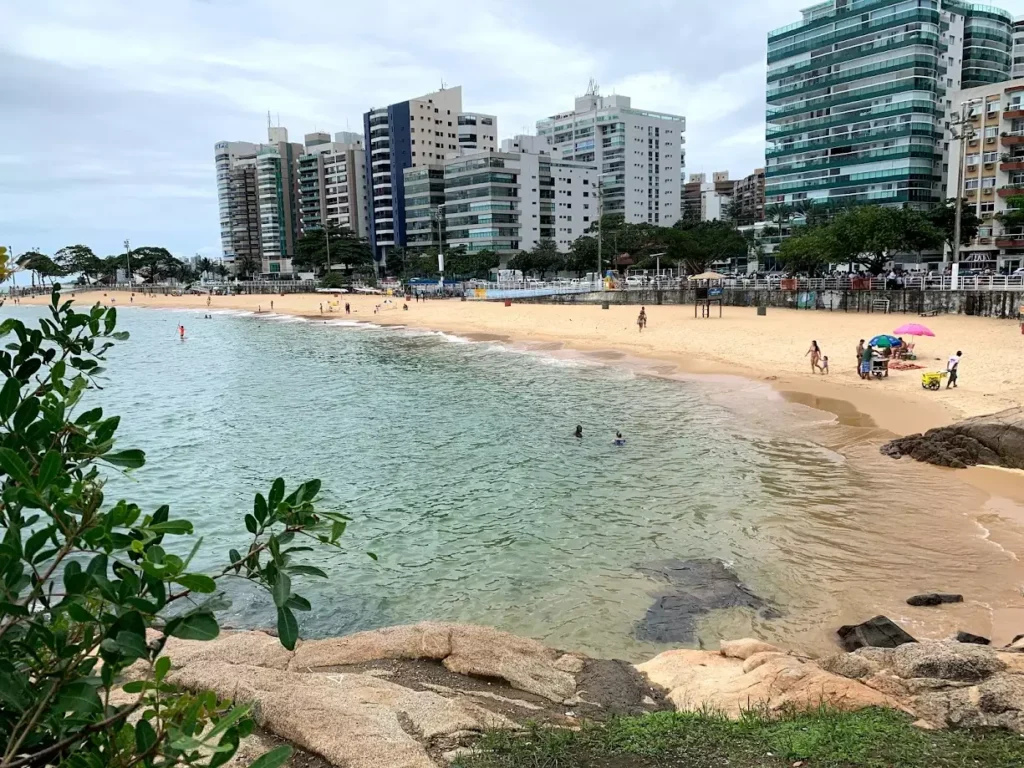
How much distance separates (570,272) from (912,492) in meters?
88.4

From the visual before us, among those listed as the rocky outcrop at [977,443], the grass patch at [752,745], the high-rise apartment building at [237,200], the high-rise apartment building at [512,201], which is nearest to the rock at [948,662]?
the grass patch at [752,745]

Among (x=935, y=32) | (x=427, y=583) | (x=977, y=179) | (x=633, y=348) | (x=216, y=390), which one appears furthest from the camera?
(x=935, y=32)

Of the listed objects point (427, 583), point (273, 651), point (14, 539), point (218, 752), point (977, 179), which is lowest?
point (427, 583)

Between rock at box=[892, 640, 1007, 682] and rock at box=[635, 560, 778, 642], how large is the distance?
313 cm

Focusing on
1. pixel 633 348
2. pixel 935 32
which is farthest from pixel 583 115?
pixel 633 348

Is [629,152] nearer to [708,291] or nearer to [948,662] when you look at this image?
[708,291]

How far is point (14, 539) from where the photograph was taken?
224cm

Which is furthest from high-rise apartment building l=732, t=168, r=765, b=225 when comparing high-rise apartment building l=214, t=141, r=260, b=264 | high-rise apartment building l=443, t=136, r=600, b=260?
high-rise apartment building l=214, t=141, r=260, b=264

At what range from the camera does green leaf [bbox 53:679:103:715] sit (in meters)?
2.23

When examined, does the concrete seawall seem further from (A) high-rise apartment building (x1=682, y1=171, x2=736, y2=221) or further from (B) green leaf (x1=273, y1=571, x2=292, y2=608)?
(A) high-rise apartment building (x1=682, y1=171, x2=736, y2=221)

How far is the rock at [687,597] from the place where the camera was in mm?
9844

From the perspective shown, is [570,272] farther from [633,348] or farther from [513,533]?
[513,533]

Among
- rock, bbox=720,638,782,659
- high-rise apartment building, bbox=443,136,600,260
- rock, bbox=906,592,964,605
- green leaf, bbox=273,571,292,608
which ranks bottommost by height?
rock, bbox=906,592,964,605

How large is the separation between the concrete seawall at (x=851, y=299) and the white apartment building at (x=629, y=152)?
7357cm
